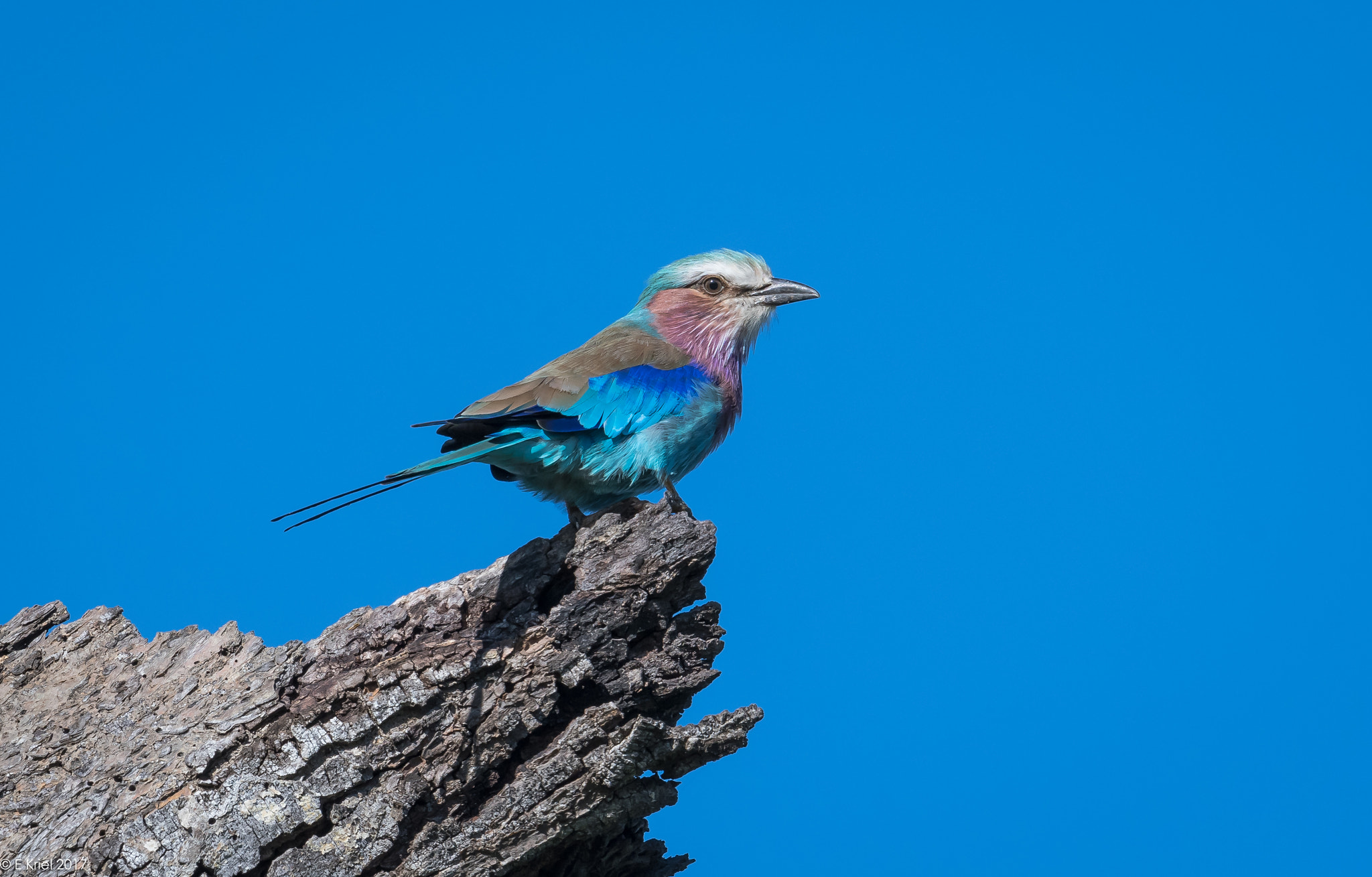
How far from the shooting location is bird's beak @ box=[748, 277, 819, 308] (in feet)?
20.5

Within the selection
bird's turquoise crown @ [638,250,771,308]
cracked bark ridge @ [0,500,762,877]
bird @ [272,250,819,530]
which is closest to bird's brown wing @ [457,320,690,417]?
bird @ [272,250,819,530]

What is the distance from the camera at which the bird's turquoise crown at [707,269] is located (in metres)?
6.26

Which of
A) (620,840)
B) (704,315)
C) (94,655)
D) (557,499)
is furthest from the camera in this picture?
(704,315)

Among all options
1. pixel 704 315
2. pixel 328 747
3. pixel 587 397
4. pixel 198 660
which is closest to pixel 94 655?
pixel 198 660

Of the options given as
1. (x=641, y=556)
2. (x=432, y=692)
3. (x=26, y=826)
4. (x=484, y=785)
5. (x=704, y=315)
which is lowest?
(x=26, y=826)

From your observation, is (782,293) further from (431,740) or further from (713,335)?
(431,740)

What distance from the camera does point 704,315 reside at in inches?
239

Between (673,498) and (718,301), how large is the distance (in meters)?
1.47

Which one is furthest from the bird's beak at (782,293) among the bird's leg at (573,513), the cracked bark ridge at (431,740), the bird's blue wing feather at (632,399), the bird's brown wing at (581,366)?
the cracked bark ridge at (431,740)

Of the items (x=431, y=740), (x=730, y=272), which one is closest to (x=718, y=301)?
(x=730, y=272)

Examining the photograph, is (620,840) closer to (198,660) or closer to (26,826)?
(198,660)

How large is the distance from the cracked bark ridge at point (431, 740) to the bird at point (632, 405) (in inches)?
21.7

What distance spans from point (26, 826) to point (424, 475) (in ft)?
6.50

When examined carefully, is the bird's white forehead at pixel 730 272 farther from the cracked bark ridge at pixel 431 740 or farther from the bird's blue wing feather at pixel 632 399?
the cracked bark ridge at pixel 431 740
